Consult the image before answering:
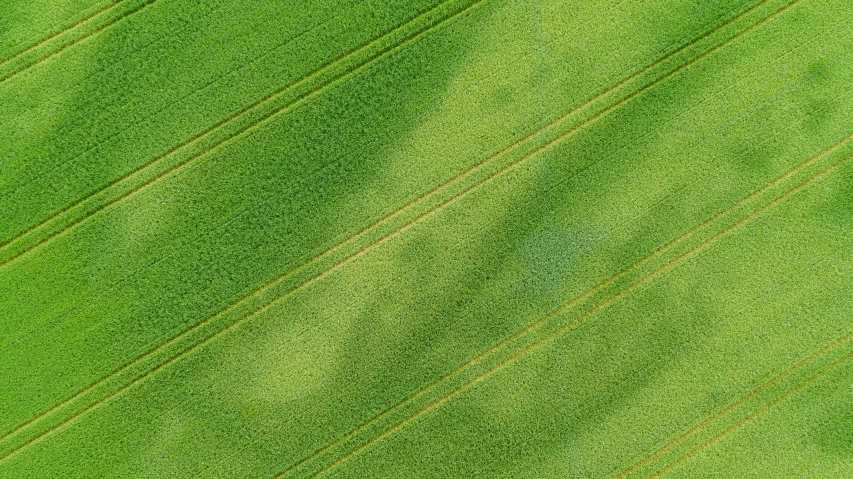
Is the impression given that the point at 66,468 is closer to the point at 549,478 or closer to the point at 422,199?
the point at 422,199

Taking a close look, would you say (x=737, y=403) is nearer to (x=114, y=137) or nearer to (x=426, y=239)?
(x=426, y=239)

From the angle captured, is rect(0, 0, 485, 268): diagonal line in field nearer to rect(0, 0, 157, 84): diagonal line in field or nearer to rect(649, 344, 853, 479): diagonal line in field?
rect(0, 0, 157, 84): diagonal line in field

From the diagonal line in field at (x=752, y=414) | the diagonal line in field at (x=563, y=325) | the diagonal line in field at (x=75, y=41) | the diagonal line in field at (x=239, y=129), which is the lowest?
the diagonal line in field at (x=752, y=414)

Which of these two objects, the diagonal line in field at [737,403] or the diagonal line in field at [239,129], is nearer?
the diagonal line in field at [239,129]

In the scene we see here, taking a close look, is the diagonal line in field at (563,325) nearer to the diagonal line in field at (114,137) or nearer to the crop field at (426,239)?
the crop field at (426,239)

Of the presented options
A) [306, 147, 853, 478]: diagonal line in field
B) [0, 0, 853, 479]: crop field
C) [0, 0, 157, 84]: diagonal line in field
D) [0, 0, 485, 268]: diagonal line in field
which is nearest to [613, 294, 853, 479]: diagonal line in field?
[0, 0, 853, 479]: crop field

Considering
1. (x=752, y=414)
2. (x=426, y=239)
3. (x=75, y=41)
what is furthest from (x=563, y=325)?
(x=75, y=41)

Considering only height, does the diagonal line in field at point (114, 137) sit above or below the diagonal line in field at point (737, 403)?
above

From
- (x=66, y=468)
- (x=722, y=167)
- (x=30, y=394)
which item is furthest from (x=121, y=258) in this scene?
(x=722, y=167)

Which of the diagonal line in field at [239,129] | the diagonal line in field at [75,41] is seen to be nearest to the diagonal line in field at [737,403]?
the diagonal line in field at [239,129]
